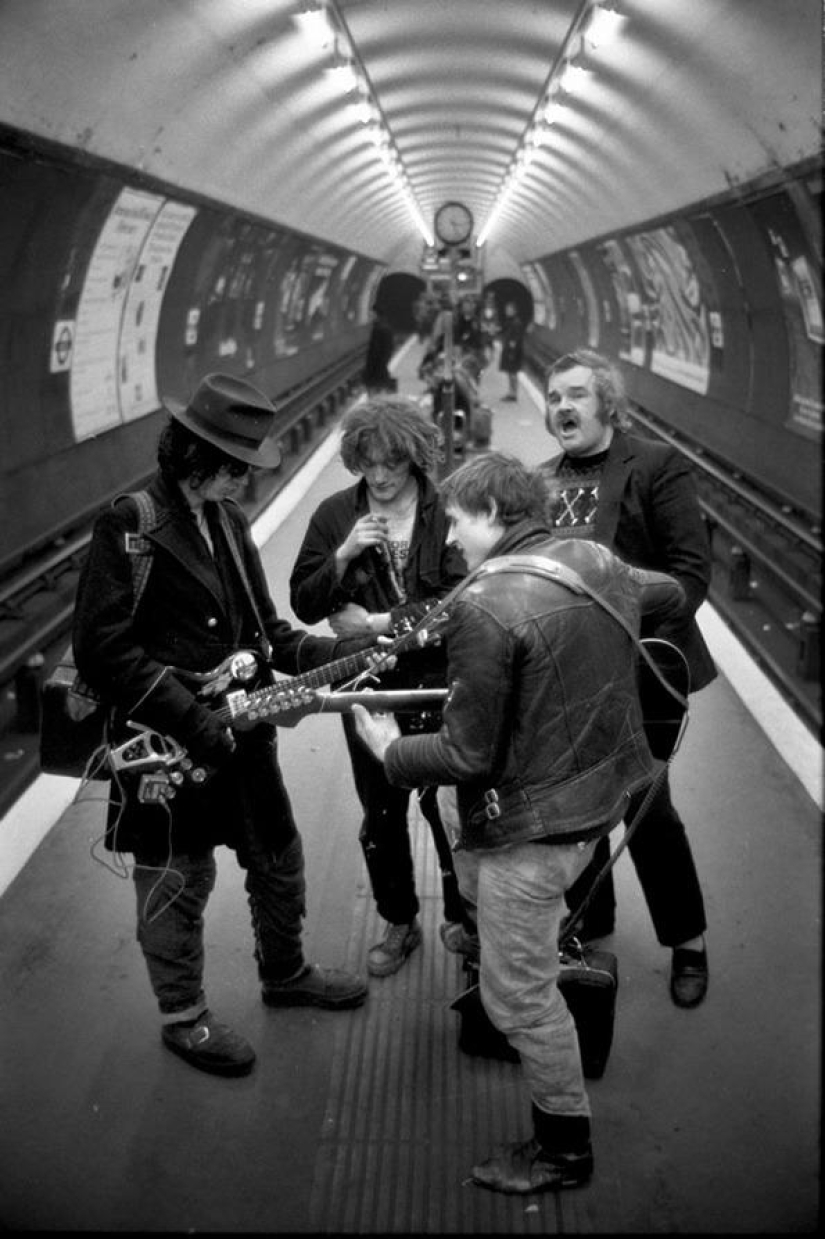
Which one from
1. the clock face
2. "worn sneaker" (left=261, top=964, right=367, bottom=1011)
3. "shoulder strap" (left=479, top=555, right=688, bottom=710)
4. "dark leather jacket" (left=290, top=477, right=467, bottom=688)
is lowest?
"worn sneaker" (left=261, top=964, right=367, bottom=1011)

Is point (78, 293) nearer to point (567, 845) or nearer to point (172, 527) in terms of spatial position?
point (172, 527)

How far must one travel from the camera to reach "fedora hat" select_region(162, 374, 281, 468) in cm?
328

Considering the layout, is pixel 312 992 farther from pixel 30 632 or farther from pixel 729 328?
pixel 729 328

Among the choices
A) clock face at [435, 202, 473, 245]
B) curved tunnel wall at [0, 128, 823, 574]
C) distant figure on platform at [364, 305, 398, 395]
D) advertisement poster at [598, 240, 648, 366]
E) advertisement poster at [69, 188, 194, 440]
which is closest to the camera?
curved tunnel wall at [0, 128, 823, 574]

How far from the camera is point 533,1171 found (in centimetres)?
294

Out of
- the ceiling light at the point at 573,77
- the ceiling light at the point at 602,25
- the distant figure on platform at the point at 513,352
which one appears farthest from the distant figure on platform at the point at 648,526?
the distant figure on platform at the point at 513,352

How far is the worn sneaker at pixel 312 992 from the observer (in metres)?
3.85

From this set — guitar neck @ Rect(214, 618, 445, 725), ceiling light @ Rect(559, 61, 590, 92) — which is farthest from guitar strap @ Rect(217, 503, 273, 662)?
ceiling light @ Rect(559, 61, 590, 92)

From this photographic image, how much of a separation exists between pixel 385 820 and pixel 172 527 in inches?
47.4

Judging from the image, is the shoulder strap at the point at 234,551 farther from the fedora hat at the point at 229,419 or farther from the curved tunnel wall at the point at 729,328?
the curved tunnel wall at the point at 729,328

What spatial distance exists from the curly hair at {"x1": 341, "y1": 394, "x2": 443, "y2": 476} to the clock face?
7.43 meters

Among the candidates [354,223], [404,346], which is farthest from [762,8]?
[404,346]

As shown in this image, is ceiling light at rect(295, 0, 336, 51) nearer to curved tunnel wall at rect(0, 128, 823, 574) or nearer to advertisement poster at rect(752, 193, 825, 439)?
A: curved tunnel wall at rect(0, 128, 823, 574)

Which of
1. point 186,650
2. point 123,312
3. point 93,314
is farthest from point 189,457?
point 123,312
